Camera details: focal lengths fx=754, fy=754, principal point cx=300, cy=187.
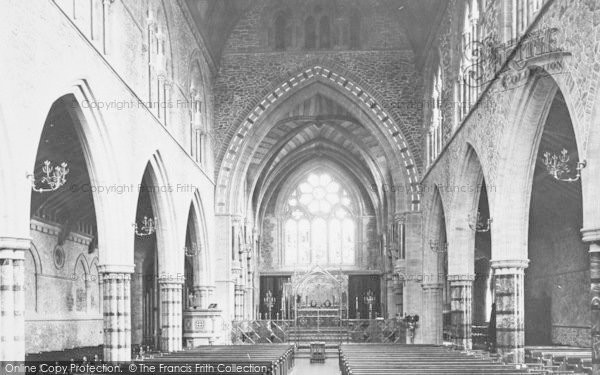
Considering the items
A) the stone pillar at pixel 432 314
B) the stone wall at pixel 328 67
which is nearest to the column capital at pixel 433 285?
the stone pillar at pixel 432 314

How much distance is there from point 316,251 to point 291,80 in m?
20.1

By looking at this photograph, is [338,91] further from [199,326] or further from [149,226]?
[149,226]

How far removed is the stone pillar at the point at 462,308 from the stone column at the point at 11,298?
15.2 metres

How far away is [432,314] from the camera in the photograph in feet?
95.5

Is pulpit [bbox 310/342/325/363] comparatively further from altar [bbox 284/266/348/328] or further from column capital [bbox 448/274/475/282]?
altar [bbox 284/266/348/328]

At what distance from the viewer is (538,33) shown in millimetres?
14180

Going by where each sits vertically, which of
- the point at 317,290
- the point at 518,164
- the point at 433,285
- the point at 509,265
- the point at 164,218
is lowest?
the point at 317,290

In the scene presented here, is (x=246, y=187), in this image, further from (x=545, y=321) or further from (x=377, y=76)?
(x=545, y=321)

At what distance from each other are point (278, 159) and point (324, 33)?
1406 cm

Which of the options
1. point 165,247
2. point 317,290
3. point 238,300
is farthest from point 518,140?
point 317,290

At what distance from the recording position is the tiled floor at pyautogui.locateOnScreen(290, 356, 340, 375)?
2334 centimetres

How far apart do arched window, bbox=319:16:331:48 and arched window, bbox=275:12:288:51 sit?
1516mm

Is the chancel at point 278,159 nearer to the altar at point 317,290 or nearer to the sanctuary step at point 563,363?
the sanctuary step at point 563,363

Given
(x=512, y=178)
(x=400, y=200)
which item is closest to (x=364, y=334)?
(x=400, y=200)
